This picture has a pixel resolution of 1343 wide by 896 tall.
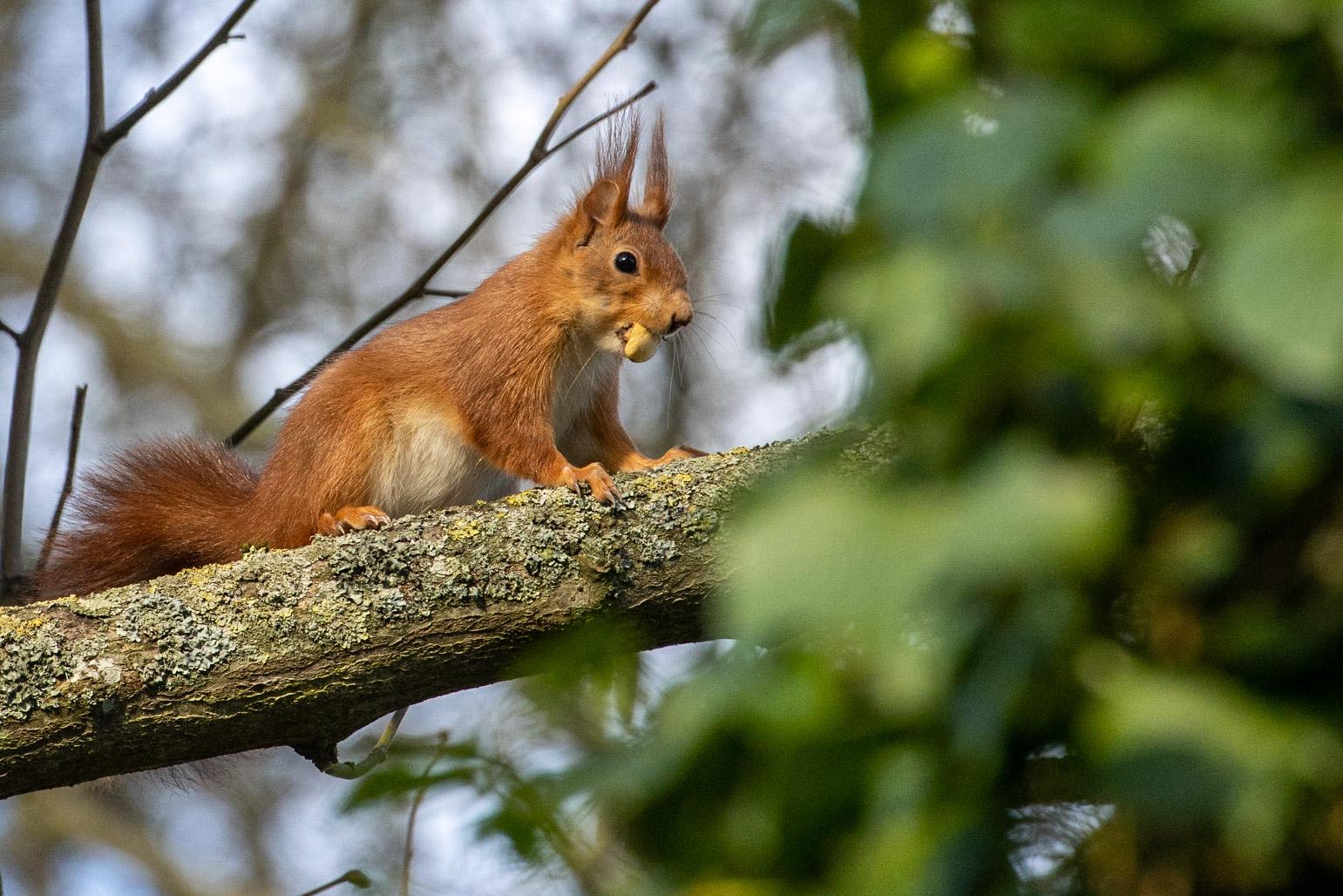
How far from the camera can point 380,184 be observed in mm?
7938

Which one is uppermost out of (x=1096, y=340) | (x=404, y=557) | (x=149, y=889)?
(x=1096, y=340)

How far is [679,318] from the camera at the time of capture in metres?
3.22

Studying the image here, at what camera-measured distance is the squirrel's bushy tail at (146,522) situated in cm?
300

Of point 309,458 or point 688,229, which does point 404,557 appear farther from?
point 688,229

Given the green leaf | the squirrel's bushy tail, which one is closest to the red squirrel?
the squirrel's bushy tail

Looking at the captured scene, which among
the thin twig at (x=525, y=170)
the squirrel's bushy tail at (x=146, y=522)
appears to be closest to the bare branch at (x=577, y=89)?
the thin twig at (x=525, y=170)

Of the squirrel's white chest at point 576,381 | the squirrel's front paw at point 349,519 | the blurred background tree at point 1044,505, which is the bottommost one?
the squirrel's front paw at point 349,519

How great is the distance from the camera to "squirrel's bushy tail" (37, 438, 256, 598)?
300 centimetres

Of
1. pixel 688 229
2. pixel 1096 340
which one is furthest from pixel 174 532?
pixel 688 229

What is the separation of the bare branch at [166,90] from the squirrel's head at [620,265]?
3.40ft

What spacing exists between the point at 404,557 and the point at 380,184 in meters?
6.28

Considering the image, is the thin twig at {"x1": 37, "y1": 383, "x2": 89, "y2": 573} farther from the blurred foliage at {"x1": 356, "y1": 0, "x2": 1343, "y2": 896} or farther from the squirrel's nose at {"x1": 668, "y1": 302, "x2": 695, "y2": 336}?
the blurred foliage at {"x1": 356, "y1": 0, "x2": 1343, "y2": 896}

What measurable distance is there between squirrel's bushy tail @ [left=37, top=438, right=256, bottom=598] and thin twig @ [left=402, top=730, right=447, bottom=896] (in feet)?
5.77

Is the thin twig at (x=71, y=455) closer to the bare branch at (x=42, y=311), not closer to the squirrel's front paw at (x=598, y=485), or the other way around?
the bare branch at (x=42, y=311)
